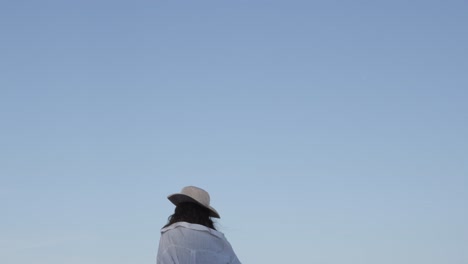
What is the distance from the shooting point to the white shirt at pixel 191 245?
11.9m

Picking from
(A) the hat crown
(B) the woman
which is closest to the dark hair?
(B) the woman

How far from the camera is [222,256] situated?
12.0m

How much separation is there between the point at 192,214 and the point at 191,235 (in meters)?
0.25

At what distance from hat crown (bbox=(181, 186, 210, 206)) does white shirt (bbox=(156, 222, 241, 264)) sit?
1.04 ft

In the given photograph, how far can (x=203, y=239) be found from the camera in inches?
469

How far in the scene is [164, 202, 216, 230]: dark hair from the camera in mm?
11969

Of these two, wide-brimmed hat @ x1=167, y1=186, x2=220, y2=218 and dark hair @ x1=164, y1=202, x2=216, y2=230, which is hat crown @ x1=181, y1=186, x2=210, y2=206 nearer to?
wide-brimmed hat @ x1=167, y1=186, x2=220, y2=218

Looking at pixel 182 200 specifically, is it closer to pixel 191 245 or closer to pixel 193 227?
pixel 193 227

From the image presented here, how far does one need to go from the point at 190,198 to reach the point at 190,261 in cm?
72

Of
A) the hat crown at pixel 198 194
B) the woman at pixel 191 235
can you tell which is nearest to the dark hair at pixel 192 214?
the woman at pixel 191 235

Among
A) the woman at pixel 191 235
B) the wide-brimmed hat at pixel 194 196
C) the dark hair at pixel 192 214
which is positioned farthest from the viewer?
the dark hair at pixel 192 214

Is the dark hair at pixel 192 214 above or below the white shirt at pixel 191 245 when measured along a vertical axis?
above

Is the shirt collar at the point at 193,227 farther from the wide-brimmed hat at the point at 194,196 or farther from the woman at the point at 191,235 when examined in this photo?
the wide-brimmed hat at the point at 194,196

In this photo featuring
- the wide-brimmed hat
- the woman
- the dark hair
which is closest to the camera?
the wide-brimmed hat
